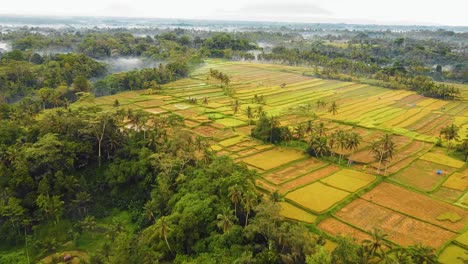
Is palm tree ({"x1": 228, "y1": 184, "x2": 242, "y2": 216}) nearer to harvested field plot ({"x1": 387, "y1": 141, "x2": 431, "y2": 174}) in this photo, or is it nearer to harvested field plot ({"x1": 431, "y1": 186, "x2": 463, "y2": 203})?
harvested field plot ({"x1": 431, "y1": 186, "x2": 463, "y2": 203})

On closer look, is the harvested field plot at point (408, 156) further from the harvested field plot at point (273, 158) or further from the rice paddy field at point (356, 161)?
the harvested field plot at point (273, 158)

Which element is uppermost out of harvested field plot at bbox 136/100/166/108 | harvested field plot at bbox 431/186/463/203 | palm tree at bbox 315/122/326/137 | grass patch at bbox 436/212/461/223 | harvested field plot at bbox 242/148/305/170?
palm tree at bbox 315/122/326/137

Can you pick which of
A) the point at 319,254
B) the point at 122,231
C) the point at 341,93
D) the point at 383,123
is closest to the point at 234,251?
the point at 319,254

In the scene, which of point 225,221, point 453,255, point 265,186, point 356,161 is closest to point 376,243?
point 453,255

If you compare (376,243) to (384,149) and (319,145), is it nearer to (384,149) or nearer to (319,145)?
(384,149)

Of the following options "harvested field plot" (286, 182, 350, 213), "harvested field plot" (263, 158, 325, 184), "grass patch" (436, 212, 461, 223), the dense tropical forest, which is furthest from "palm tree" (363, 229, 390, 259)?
"harvested field plot" (263, 158, 325, 184)

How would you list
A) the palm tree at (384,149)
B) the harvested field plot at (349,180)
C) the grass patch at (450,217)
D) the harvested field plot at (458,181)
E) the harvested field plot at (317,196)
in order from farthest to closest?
the palm tree at (384,149) < the harvested field plot at (458,181) < the harvested field plot at (349,180) < the harvested field plot at (317,196) < the grass patch at (450,217)

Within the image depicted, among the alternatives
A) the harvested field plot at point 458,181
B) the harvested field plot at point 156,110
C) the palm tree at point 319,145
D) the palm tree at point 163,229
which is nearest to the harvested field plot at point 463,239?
the harvested field plot at point 458,181
